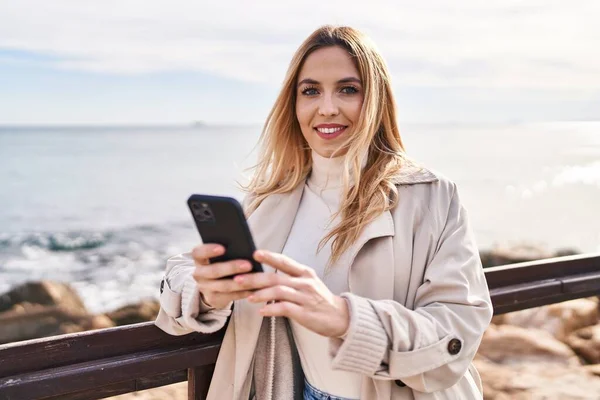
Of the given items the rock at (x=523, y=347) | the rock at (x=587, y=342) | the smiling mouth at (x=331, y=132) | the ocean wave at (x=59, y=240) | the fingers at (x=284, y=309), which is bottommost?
the ocean wave at (x=59, y=240)

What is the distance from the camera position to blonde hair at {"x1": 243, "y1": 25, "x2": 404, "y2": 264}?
1.67 m

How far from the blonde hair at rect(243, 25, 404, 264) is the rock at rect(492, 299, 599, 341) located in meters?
2.96

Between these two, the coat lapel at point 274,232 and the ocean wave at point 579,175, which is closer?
the coat lapel at point 274,232

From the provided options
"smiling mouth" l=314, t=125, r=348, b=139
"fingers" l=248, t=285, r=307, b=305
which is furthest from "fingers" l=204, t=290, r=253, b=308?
"smiling mouth" l=314, t=125, r=348, b=139

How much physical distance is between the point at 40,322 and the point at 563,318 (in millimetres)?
6858

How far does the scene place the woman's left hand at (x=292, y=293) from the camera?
119 centimetres

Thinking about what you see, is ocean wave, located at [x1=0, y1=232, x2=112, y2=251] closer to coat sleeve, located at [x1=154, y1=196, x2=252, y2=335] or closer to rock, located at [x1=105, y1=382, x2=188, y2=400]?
rock, located at [x1=105, y1=382, x2=188, y2=400]

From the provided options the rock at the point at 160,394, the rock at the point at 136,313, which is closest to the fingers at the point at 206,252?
the rock at the point at 160,394

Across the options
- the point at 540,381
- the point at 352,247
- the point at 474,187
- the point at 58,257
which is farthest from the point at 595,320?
the point at 474,187

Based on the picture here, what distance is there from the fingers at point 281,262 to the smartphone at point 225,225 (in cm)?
4

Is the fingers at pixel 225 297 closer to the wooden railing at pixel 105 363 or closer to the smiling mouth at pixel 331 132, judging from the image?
the wooden railing at pixel 105 363

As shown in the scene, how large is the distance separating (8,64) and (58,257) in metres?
28.9

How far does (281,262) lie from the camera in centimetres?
120

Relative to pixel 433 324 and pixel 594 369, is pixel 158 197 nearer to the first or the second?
pixel 594 369
